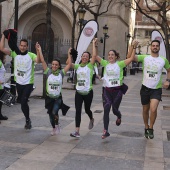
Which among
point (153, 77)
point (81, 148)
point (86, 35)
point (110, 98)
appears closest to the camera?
point (81, 148)

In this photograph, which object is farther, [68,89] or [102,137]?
[68,89]

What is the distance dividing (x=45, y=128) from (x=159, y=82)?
8.87 ft

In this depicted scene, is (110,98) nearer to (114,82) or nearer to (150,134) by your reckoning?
(114,82)

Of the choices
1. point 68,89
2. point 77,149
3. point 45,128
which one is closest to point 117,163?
point 77,149

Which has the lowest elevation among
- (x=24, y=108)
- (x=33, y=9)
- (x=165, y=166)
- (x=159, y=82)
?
(x=165, y=166)

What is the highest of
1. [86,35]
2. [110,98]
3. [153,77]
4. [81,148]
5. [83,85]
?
[86,35]

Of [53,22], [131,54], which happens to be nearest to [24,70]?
[131,54]

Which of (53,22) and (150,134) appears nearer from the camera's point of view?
(150,134)

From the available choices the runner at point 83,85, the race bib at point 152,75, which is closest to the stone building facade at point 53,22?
the runner at point 83,85

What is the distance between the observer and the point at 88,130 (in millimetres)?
8195

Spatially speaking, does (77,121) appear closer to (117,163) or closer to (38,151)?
(38,151)

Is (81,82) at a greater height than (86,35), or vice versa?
(86,35)

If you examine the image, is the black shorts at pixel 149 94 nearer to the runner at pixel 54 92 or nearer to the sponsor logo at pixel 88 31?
the runner at pixel 54 92

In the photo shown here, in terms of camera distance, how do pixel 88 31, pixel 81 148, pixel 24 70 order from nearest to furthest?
pixel 81 148 < pixel 24 70 < pixel 88 31
